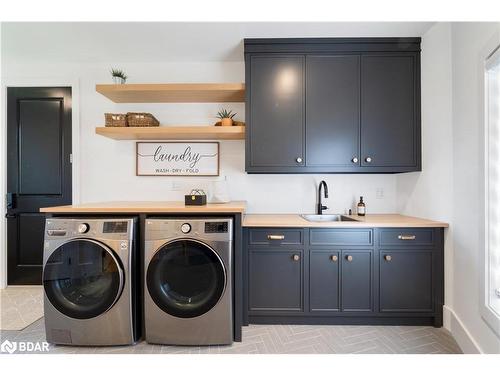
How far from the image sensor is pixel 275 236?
1986 millimetres

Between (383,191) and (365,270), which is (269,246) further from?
(383,191)

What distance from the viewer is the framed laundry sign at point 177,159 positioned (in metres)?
2.58

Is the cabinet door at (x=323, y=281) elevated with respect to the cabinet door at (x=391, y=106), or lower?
lower

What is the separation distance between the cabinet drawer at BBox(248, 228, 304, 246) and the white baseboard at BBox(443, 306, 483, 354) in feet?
4.25

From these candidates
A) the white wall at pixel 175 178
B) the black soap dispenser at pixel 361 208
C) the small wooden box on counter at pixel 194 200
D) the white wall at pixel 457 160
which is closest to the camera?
the white wall at pixel 457 160

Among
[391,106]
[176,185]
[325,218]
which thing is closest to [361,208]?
[325,218]

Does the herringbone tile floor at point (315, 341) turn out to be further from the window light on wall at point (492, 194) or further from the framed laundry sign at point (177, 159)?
the framed laundry sign at point (177, 159)

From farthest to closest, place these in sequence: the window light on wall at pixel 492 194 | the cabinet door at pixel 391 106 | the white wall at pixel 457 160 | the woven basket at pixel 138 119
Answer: the woven basket at pixel 138 119
the cabinet door at pixel 391 106
the white wall at pixel 457 160
the window light on wall at pixel 492 194
